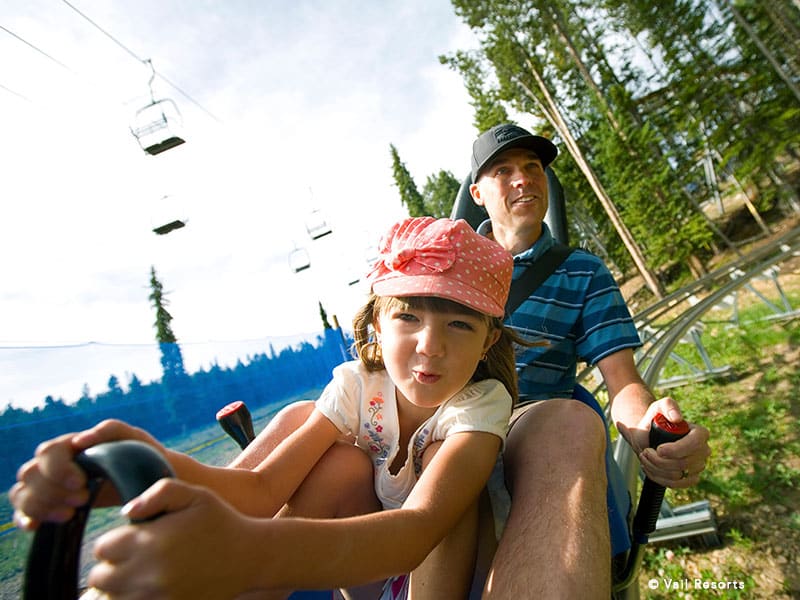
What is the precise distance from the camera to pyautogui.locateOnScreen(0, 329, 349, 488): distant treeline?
4316 mm

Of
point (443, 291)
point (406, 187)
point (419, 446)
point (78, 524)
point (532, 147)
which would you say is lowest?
point (419, 446)

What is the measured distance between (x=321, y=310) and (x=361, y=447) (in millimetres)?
41059

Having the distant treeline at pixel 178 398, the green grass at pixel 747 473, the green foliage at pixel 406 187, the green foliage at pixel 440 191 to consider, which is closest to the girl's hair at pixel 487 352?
the green grass at pixel 747 473

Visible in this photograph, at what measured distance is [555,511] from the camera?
1123 millimetres

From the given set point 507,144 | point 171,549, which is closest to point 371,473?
point 171,549

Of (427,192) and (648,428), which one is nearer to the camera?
(648,428)

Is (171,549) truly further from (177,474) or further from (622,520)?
(622,520)

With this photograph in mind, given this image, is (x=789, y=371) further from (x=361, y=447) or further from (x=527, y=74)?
(x=527, y=74)

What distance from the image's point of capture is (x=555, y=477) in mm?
1202

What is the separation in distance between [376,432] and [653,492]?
2.68ft

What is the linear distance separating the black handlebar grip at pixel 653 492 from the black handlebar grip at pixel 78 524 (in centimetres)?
117

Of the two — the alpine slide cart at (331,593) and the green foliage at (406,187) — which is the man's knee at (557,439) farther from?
the green foliage at (406,187)

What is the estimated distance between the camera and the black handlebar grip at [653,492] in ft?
4.03

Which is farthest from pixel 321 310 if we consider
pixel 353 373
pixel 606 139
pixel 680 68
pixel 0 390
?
pixel 353 373
